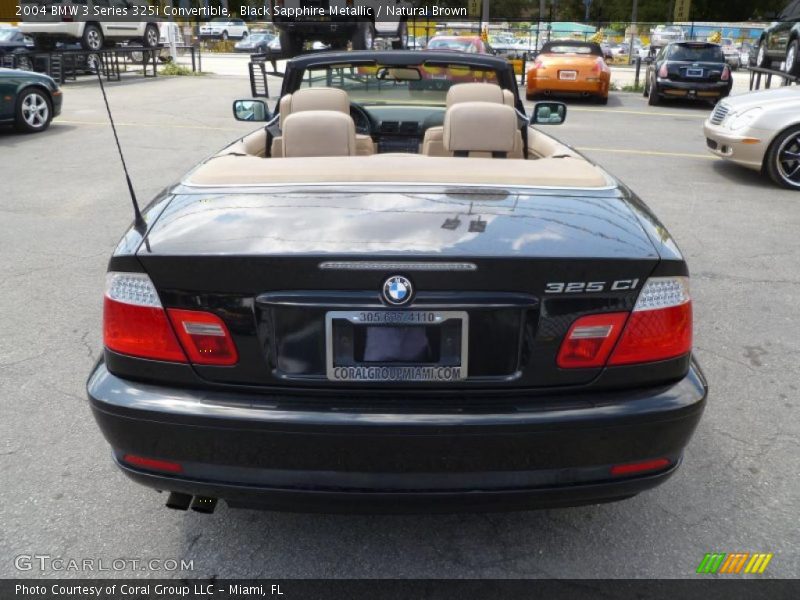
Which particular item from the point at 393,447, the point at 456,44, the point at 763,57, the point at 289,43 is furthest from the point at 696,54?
the point at 393,447

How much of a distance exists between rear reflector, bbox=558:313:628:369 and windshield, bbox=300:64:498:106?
289 centimetres

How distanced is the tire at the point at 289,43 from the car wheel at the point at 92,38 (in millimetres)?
8236

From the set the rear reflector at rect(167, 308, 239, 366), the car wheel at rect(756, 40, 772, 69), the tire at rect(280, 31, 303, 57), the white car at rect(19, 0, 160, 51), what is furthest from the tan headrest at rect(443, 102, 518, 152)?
the white car at rect(19, 0, 160, 51)

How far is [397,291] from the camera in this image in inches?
80.1

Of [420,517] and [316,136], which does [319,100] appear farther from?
[420,517]

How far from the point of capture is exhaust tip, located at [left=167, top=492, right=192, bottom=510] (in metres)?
2.44

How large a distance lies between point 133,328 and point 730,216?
661 centimetres

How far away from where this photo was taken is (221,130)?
1295 cm

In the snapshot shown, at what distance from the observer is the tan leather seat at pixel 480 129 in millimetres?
3570

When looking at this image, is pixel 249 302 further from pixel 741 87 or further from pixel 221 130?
pixel 741 87

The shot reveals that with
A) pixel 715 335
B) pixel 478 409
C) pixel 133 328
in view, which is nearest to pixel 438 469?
pixel 478 409

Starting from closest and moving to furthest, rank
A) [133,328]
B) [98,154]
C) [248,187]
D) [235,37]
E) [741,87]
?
1. [133,328]
2. [248,187]
3. [98,154]
4. [741,87]
5. [235,37]

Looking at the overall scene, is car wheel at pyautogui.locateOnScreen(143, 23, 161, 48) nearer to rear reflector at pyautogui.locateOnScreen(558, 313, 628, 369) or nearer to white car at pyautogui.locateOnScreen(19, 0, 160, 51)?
white car at pyautogui.locateOnScreen(19, 0, 160, 51)

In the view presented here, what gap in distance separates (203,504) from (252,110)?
293cm
